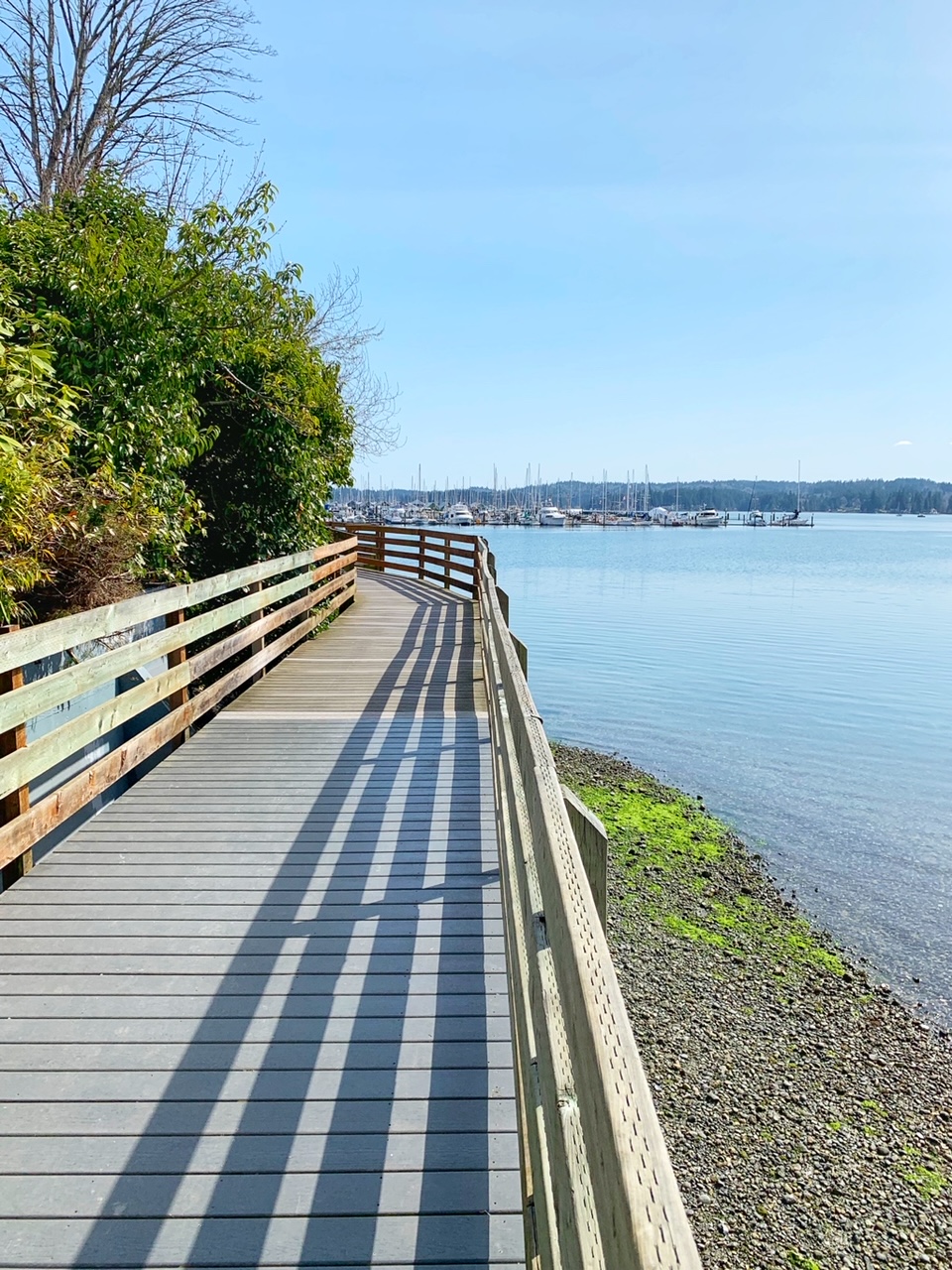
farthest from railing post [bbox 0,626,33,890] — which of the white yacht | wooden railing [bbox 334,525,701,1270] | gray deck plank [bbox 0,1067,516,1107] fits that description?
the white yacht

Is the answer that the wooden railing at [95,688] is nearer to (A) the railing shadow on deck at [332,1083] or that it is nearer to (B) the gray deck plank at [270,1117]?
(A) the railing shadow on deck at [332,1083]

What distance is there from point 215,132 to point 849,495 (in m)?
175

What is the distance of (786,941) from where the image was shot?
6730 millimetres

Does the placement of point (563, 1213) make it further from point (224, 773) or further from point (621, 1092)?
point (224, 773)

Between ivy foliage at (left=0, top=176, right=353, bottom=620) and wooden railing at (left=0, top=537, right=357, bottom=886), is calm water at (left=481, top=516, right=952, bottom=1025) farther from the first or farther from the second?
ivy foliage at (left=0, top=176, right=353, bottom=620)

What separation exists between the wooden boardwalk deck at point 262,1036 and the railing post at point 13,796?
101 millimetres

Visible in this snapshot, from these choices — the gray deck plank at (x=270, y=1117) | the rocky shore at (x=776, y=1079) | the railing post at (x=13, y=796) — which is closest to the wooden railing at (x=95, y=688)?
the railing post at (x=13, y=796)

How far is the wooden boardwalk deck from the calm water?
4365 millimetres

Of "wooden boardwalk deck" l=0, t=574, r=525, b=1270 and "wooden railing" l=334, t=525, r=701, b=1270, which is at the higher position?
"wooden railing" l=334, t=525, r=701, b=1270

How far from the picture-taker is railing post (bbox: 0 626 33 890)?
11.7 ft

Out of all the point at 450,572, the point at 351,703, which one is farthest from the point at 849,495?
the point at 351,703

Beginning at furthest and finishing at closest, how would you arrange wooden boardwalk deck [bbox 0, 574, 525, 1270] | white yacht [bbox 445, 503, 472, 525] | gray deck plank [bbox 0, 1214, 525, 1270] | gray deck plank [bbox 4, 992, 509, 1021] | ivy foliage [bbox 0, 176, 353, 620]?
white yacht [bbox 445, 503, 472, 525], ivy foliage [bbox 0, 176, 353, 620], gray deck plank [bbox 4, 992, 509, 1021], wooden boardwalk deck [bbox 0, 574, 525, 1270], gray deck plank [bbox 0, 1214, 525, 1270]

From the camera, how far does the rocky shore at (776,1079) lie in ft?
12.8

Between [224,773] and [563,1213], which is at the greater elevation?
[563,1213]
